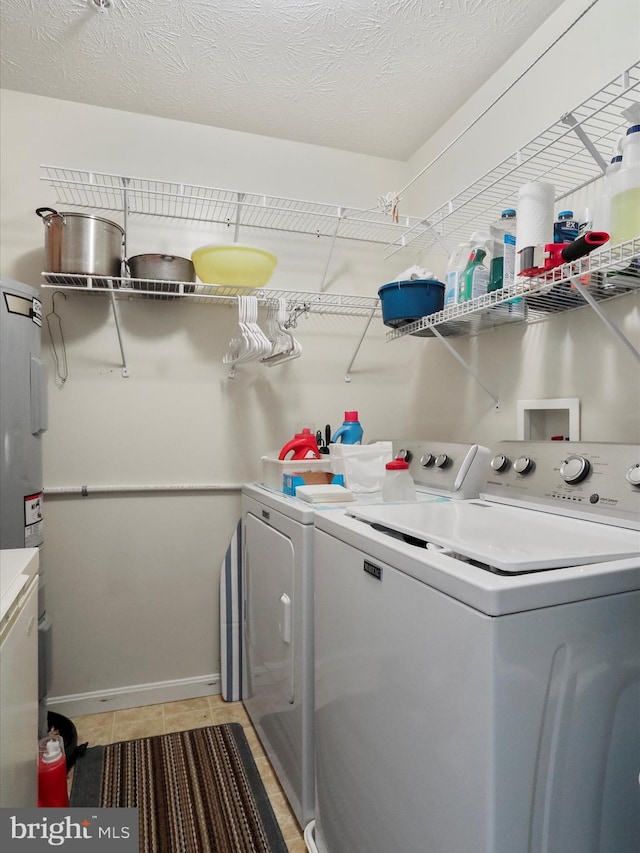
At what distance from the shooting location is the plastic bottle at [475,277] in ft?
5.65

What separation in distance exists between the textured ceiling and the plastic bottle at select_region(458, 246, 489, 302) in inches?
34.4

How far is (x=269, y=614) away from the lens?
1.89 meters

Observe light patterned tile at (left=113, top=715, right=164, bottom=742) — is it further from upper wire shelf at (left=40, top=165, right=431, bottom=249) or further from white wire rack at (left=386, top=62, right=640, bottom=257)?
white wire rack at (left=386, top=62, right=640, bottom=257)

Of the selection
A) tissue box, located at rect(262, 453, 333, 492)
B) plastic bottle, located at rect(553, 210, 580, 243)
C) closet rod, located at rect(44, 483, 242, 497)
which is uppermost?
plastic bottle, located at rect(553, 210, 580, 243)

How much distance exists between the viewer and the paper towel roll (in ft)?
4.50

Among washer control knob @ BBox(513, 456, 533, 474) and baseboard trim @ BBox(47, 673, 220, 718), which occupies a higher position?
washer control knob @ BBox(513, 456, 533, 474)

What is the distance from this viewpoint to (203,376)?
8.10 ft

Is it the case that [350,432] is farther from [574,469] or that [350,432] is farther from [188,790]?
[188,790]

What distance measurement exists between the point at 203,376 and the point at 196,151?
1104 millimetres

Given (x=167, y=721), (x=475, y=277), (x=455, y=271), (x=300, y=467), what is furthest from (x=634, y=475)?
(x=167, y=721)

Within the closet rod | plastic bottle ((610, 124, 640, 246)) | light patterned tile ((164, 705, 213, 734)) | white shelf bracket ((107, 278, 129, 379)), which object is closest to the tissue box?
the closet rod

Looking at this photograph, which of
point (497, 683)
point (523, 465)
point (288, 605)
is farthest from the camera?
point (288, 605)

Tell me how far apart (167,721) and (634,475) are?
6.98 ft

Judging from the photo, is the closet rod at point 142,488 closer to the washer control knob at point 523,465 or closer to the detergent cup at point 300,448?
the detergent cup at point 300,448
